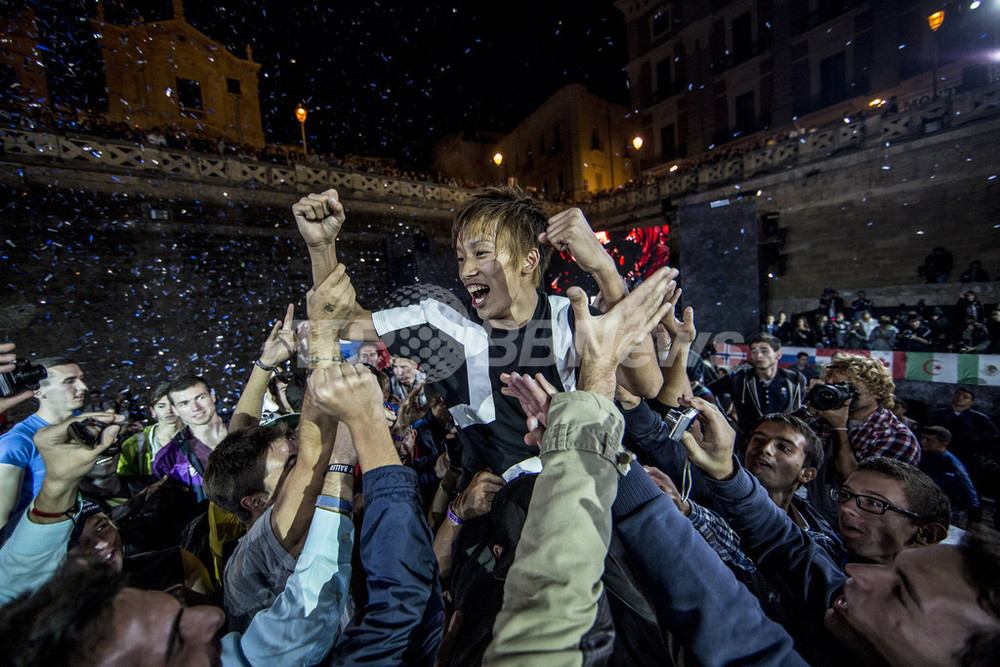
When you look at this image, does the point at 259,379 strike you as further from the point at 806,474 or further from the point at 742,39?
the point at 742,39

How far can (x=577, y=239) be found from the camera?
57.2 inches

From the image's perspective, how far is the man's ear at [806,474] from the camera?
2285mm

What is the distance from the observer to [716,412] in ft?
4.93

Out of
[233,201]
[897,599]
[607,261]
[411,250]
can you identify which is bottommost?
[897,599]

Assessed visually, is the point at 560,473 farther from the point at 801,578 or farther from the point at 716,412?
the point at 801,578

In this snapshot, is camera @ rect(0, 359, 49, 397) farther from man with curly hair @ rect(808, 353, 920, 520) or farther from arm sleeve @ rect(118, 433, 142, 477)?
man with curly hair @ rect(808, 353, 920, 520)

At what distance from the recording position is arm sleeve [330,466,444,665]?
3.48ft

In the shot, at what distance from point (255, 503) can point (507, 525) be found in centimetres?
122

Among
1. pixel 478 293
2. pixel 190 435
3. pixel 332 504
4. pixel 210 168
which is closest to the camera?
pixel 332 504

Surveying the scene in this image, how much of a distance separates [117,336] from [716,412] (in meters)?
14.8

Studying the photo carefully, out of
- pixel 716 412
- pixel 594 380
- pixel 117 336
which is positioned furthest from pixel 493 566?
pixel 117 336

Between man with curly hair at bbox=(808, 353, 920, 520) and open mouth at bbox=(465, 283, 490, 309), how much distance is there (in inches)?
102

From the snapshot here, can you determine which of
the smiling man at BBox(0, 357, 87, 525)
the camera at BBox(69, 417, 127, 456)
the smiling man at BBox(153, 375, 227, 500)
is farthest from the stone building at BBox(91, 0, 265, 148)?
the camera at BBox(69, 417, 127, 456)

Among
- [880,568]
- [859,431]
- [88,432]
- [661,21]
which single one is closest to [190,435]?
[88,432]
